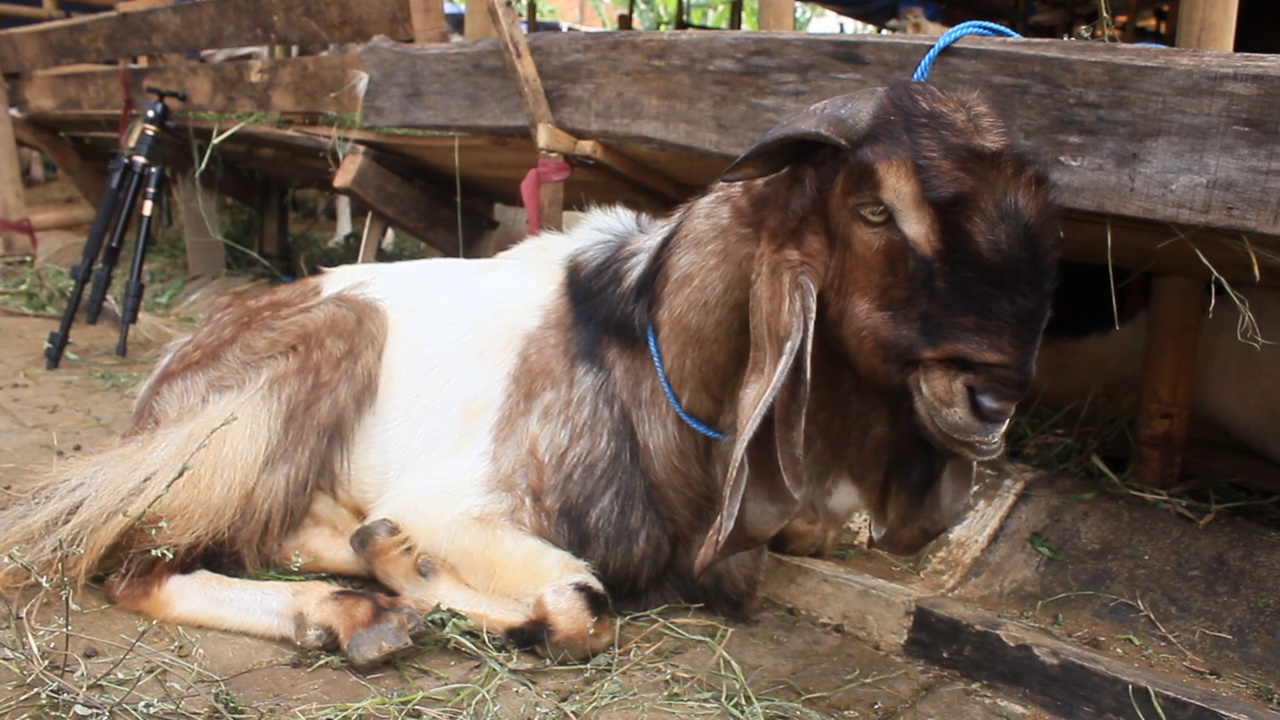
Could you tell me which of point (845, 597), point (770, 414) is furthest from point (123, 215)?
point (770, 414)

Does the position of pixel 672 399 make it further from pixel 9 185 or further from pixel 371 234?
pixel 9 185

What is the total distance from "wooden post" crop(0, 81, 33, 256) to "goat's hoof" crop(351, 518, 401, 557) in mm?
6147

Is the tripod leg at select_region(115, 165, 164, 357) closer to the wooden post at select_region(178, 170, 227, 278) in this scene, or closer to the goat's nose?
the wooden post at select_region(178, 170, 227, 278)

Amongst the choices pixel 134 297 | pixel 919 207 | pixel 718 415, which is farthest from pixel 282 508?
pixel 134 297

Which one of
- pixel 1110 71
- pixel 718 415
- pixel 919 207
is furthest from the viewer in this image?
pixel 718 415

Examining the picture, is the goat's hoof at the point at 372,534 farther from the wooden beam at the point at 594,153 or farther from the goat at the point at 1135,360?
the goat at the point at 1135,360

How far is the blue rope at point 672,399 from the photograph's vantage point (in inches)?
99.2

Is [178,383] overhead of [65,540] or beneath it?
overhead

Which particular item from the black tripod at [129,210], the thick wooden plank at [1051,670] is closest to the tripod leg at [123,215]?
the black tripod at [129,210]

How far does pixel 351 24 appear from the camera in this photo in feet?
14.9

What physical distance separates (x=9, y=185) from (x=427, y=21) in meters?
4.83

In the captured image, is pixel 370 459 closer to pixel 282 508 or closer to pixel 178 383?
pixel 282 508

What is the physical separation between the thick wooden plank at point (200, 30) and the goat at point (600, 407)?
5.65 ft

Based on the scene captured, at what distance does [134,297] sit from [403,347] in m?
2.90
